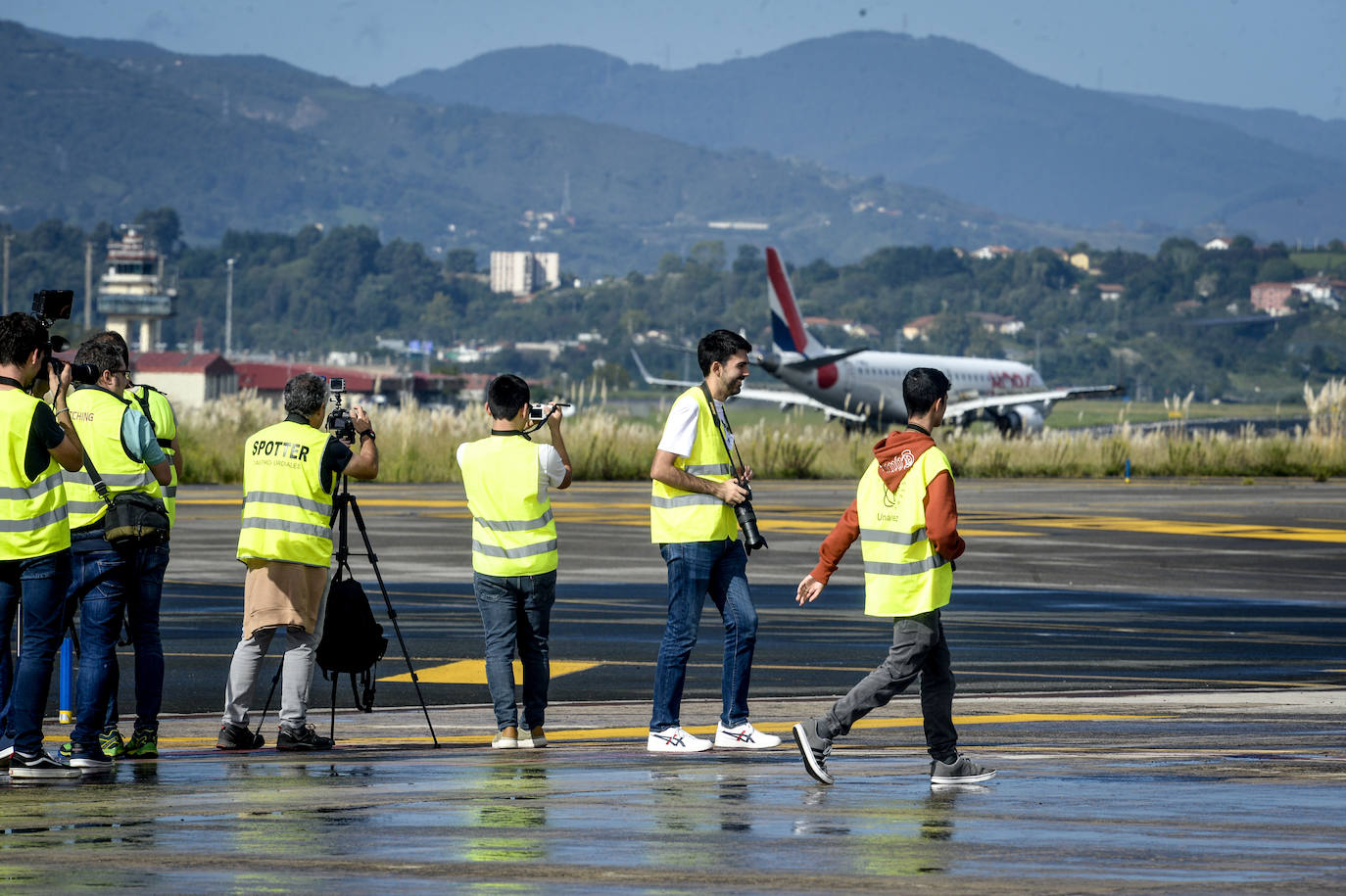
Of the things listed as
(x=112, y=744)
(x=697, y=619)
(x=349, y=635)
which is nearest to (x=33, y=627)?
(x=112, y=744)

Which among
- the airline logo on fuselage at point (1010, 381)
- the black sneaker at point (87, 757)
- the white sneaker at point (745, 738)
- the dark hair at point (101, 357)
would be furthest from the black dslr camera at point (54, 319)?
the airline logo on fuselage at point (1010, 381)

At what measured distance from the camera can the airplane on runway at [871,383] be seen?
5562 centimetres

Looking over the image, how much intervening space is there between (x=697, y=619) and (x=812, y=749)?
1527 mm

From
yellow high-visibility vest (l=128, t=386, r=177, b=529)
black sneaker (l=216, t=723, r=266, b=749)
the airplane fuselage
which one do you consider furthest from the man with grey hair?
the airplane fuselage

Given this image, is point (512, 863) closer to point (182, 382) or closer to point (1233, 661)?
point (1233, 661)

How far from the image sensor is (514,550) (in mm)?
9742

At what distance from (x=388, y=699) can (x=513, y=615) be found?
2.03 m

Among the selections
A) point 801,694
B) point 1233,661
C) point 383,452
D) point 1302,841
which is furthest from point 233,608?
point 383,452

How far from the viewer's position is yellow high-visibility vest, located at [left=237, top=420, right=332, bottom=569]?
9633 mm

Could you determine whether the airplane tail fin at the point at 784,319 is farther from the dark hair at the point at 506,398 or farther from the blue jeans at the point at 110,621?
the blue jeans at the point at 110,621

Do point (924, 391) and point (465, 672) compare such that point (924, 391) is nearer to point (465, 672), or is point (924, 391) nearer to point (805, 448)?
point (465, 672)

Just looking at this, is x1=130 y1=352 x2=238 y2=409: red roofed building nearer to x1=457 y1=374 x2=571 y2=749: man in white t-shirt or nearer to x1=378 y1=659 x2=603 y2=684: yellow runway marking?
x1=378 y1=659 x2=603 y2=684: yellow runway marking

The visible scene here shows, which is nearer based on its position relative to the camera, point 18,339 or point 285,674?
point 18,339

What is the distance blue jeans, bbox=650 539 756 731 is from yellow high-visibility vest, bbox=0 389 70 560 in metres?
2.88
